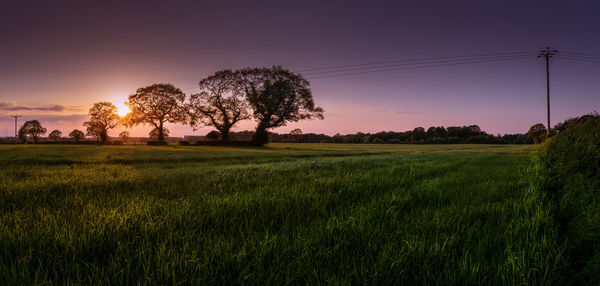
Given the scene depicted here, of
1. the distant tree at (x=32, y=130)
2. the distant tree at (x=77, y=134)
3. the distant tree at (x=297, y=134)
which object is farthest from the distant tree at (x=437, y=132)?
the distant tree at (x=32, y=130)

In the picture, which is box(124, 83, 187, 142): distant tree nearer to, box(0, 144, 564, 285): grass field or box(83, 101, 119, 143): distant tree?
box(83, 101, 119, 143): distant tree

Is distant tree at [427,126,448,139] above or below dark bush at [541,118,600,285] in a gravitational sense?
above

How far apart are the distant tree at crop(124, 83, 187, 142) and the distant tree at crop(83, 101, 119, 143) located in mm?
19926

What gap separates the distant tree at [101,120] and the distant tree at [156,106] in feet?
65.4

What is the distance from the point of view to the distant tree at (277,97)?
4034cm

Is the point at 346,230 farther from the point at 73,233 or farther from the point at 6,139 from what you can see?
the point at 6,139

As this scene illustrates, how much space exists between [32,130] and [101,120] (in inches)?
2411

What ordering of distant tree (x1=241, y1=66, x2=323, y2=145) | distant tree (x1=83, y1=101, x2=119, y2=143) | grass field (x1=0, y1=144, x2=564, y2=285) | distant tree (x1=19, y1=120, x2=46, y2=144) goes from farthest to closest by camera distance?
1. distant tree (x1=19, y1=120, x2=46, y2=144)
2. distant tree (x1=83, y1=101, x2=119, y2=143)
3. distant tree (x1=241, y1=66, x2=323, y2=145)
4. grass field (x1=0, y1=144, x2=564, y2=285)

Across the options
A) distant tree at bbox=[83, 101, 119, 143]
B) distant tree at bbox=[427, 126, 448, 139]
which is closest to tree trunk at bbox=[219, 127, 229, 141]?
distant tree at bbox=[83, 101, 119, 143]

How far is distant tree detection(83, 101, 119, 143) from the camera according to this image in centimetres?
6241

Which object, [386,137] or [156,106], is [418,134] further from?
[156,106]

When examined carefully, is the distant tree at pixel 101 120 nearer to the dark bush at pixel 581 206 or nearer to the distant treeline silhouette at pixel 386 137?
the distant treeline silhouette at pixel 386 137

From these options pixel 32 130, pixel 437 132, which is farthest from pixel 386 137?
pixel 32 130

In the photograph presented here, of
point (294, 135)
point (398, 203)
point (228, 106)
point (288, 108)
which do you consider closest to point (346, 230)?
point (398, 203)
